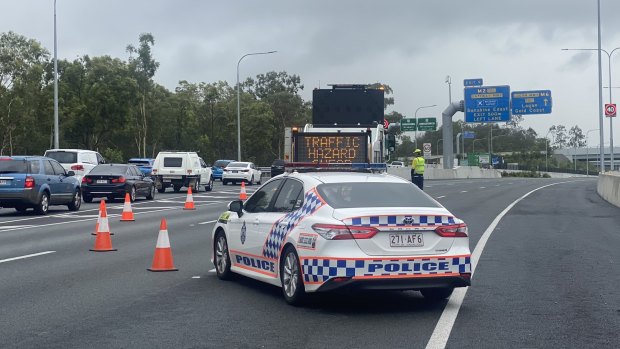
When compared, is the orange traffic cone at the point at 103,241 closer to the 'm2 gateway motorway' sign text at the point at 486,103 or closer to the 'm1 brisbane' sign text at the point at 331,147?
the 'm1 brisbane' sign text at the point at 331,147

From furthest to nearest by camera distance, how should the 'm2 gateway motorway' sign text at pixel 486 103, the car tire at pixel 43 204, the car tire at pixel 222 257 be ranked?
the 'm2 gateway motorway' sign text at pixel 486 103 → the car tire at pixel 43 204 → the car tire at pixel 222 257

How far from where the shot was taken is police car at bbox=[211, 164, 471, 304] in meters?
9.20

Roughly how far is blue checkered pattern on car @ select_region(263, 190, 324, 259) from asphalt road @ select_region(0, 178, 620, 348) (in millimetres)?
555

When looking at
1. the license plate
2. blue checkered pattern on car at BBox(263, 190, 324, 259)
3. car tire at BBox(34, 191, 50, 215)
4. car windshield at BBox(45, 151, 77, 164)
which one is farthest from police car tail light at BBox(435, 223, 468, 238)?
car windshield at BBox(45, 151, 77, 164)

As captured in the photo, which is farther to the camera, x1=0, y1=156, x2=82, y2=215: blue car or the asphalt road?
x1=0, y1=156, x2=82, y2=215: blue car

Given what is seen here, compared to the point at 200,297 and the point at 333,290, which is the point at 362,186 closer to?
the point at 333,290

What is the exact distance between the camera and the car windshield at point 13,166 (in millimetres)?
25169

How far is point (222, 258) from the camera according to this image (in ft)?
39.7

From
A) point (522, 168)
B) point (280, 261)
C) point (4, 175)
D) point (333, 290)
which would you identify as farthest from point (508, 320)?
point (522, 168)

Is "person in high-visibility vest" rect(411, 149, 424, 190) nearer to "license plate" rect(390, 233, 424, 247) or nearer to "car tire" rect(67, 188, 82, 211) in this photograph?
"car tire" rect(67, 188, 82, 211)

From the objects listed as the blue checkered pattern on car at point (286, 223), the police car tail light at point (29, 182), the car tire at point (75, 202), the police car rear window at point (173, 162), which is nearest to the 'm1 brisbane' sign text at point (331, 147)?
the police car tail light at point (29, 182)

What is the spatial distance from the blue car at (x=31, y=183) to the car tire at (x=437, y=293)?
16.9 m

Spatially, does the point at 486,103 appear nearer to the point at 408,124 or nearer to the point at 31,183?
the point at 408,124

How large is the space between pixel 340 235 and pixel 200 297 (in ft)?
7.22
